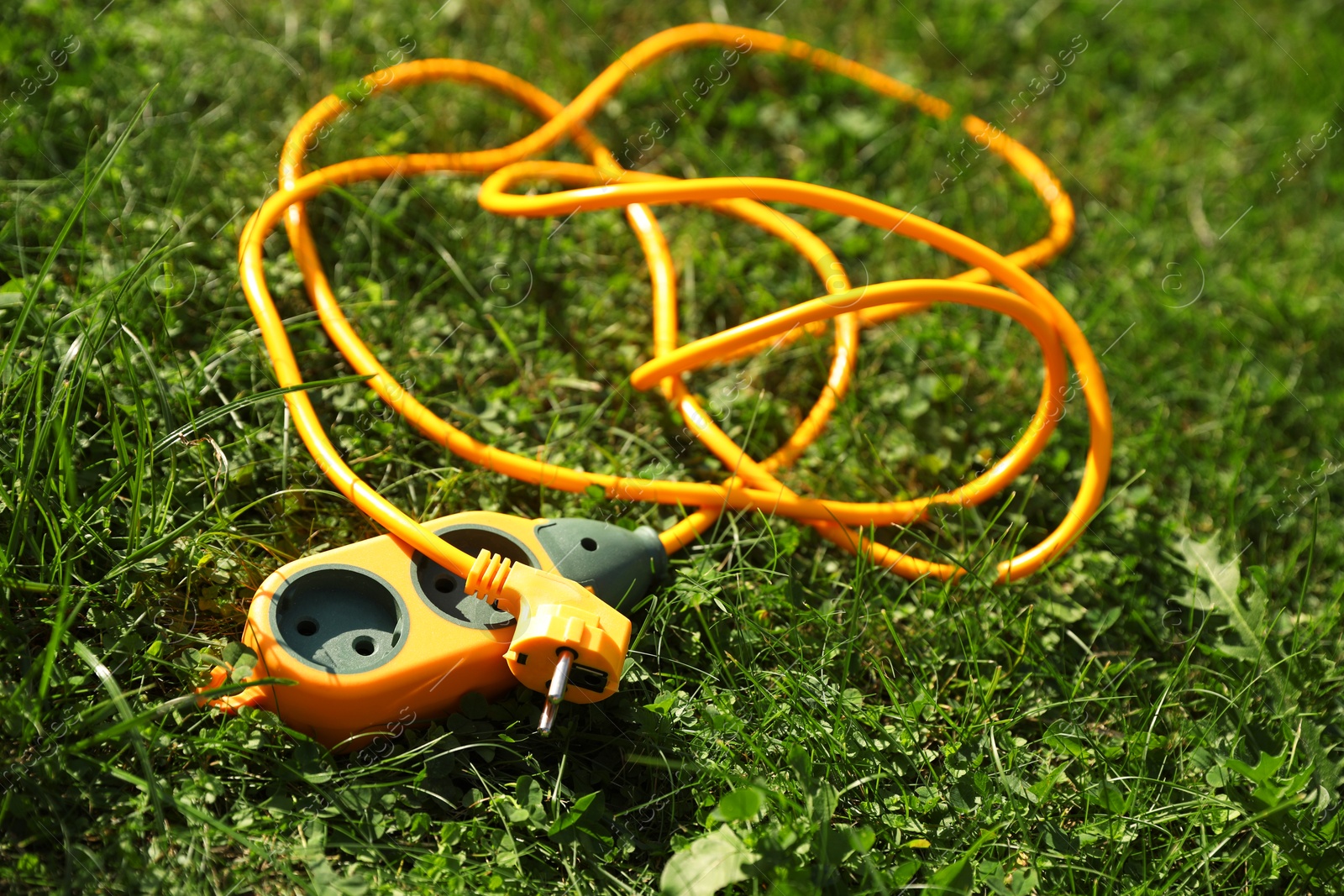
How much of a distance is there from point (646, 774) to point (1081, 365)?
114 centimetres

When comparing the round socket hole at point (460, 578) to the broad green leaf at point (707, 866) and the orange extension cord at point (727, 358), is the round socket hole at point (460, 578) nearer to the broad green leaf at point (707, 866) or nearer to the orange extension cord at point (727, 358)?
the orange extension cord at point (727, 358)

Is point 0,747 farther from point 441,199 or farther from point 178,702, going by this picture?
point 441,199

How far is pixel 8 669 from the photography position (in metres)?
1.47

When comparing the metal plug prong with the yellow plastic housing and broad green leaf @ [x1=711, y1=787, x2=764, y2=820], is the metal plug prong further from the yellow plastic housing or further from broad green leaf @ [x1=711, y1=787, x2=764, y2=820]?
broad green leaf @ [x1=711, y1=787, x2=764, y2=820]

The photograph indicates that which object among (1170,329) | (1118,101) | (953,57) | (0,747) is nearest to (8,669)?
(0,747)

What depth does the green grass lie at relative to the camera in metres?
1.48

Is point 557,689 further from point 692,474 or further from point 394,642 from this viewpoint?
point 692,474

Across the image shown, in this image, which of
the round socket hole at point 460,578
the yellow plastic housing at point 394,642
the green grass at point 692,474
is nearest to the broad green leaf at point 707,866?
the green grass at point 692,474

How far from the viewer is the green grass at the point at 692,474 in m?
1.48

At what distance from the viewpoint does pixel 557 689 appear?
142cm

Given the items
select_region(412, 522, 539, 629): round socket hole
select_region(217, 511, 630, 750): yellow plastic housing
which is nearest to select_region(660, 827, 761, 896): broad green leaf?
select_region(217, 511, 630, 750): yellow plastic housing

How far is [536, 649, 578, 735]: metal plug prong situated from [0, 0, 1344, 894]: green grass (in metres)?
0.16

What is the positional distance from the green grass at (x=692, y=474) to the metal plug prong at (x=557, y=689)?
164 mm

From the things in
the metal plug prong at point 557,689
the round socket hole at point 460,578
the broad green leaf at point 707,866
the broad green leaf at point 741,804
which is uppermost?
the round socket hole at point 460,578
